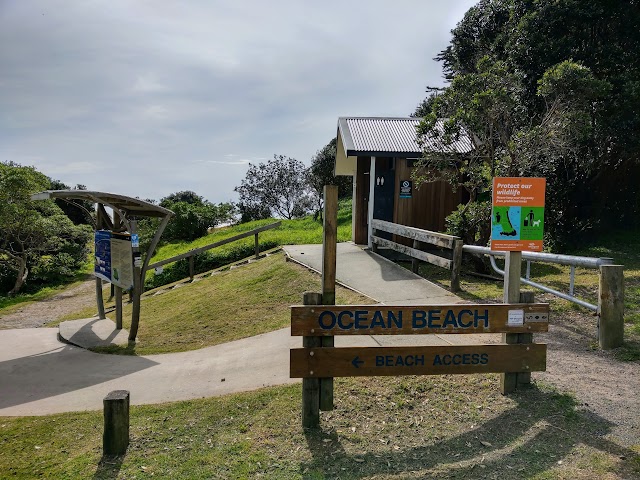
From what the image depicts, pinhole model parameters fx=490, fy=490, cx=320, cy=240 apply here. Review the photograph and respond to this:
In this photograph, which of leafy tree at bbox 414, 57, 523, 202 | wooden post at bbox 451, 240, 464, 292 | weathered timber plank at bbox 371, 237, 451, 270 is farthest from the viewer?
leafy tree at bbox 414, 57, 523, 202

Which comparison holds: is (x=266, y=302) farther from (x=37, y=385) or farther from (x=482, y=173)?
(x=482, y=173)

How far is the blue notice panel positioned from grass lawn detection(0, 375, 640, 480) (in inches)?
199

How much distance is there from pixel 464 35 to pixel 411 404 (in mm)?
20387

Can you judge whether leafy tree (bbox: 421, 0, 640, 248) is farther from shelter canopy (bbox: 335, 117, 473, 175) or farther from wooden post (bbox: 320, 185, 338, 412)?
wooden post (bbox: 320, 185, 338, 412)

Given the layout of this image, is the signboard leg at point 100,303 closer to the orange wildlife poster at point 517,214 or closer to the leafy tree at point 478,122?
the leafy tree at point 478,122

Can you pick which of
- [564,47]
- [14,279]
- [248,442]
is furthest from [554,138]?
[14,279]

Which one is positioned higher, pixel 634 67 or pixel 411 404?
pixel 634 67

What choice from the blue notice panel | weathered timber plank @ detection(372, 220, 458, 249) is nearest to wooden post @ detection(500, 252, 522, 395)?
weathered timber plank @ detection(372, 220, 458, 249)

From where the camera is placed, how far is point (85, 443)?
439 centimetres

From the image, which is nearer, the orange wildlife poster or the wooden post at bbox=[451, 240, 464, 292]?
the orange wildlife poster

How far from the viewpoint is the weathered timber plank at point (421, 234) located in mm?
9508

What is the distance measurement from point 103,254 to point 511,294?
804cm

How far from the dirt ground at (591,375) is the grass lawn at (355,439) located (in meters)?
0.16

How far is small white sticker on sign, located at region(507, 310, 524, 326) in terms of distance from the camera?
4.68 metres
